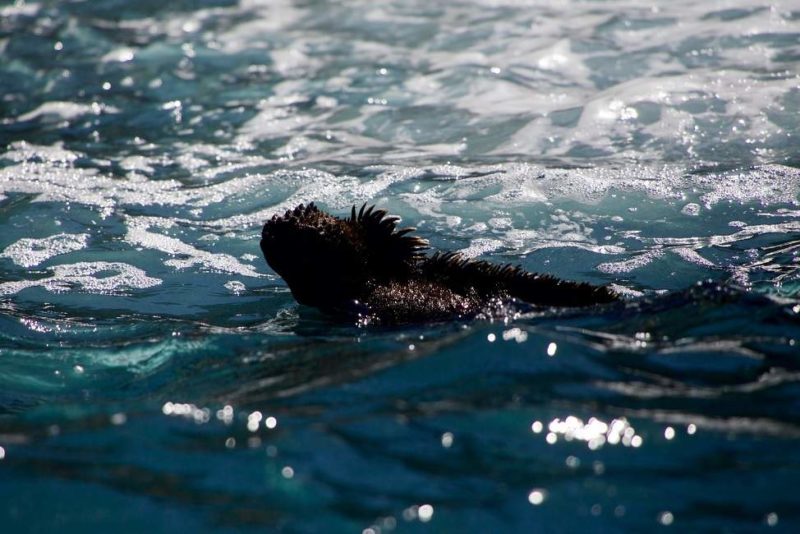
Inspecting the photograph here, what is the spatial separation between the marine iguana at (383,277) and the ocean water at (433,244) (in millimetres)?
195

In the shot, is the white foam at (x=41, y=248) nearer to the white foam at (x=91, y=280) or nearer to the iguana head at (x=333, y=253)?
the white foam at (x=91, y=280)

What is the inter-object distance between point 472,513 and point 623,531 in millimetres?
473

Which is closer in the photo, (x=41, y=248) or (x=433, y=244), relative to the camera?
(x=433, y=244)

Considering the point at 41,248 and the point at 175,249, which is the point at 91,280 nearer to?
the point at 175,249

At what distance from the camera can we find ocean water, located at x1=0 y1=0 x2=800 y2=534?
3262mm

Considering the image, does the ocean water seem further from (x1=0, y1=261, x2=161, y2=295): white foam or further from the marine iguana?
the marine iguana

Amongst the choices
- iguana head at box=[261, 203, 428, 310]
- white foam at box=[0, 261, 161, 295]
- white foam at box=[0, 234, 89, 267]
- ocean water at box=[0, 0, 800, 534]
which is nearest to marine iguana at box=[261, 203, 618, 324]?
iguana head at box=[261, 203, 428, 310]

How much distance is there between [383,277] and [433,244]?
6.77ft

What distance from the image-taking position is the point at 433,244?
270 inches

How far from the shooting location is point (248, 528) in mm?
3102

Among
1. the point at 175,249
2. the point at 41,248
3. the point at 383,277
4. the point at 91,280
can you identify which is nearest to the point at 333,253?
the point at 383,277

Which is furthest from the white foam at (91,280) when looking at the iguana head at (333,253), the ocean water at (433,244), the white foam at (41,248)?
the iguana head at (333,253)

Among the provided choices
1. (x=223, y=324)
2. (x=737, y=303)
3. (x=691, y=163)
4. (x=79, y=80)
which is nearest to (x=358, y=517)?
(x=737, y=303)

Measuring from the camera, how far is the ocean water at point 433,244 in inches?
128
